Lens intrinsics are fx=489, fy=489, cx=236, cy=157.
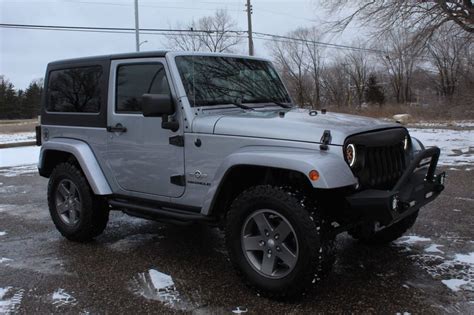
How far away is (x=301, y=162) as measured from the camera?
11.1 ft

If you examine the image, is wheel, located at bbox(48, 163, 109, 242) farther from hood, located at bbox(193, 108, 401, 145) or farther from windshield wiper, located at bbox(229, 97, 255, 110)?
windshield wiper, located at bbox(229, 97, 255, 110)

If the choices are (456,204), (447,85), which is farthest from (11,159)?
(447,85)

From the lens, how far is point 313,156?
3.42 meters

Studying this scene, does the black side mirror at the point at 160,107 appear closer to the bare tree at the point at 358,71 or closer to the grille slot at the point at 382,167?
the grille slot at the point at 382,167

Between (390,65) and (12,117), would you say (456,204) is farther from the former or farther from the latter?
(12,117)

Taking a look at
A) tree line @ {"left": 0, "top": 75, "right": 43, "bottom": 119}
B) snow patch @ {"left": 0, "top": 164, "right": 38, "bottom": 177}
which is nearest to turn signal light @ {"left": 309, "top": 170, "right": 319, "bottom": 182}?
snow patch @ {"left": 0, "top": 164, "right": 38, "bottom": 177}

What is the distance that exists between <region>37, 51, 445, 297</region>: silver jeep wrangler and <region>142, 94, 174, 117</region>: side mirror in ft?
0.04

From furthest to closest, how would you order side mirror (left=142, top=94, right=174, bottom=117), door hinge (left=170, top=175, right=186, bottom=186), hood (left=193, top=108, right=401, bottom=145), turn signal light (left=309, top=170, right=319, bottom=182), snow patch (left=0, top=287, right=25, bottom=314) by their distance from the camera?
door hinge (left=170, top=175, right=186, bottom=186), side mirror (left=142, top=94, right=174, bottom=117), snow patch (left=0, top=287, right=25, bottom=314), hood (left=193, top=108, right=401, bottom=145), turn signal light (left=309, top=170, right=319, bottom=182)

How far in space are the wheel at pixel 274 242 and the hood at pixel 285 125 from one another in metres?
0.43

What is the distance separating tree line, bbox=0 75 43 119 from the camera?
72625 mm

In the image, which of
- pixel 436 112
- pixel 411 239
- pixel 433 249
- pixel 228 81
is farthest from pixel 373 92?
pixel 228 81

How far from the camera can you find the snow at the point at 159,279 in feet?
13.3

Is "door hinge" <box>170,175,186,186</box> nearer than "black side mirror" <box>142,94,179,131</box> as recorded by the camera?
No

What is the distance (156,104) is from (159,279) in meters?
1.49
